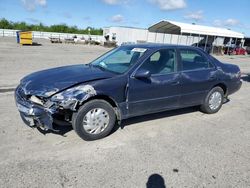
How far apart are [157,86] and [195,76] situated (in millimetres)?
1084

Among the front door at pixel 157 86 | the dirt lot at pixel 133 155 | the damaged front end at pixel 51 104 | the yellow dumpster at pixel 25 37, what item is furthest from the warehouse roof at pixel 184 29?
the damaged front end at pixel 51 104

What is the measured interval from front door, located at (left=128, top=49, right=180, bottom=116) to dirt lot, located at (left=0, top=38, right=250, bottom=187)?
0.43 m

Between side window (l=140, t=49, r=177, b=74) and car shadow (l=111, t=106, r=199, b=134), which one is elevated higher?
side window (l=140, t=49, r=177, b=74)

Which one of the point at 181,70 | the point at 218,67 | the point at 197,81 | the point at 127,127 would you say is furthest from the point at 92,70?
the point at 218,67

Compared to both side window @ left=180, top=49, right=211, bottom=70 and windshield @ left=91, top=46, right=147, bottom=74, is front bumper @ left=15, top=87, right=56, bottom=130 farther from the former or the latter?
side window @ left=180, top=49, right=211, bottom=70

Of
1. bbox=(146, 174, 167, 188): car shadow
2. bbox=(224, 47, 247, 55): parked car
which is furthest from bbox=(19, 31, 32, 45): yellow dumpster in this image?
bbox=(146, 174, 167, 188): car shadow

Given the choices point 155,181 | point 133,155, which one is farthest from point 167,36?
point 155,181

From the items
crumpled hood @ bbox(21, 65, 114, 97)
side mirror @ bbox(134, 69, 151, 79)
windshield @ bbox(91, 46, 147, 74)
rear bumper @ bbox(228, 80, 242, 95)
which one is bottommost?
rear bumper @ bbox(228, 80, 242, 95)

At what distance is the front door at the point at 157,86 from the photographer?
415 cm

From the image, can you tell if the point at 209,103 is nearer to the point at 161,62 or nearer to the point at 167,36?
the point at 161,62

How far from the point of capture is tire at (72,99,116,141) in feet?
11.9

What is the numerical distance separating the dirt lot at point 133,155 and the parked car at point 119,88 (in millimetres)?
331

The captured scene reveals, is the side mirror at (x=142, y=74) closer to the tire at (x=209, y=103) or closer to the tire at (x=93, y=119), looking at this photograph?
the tire at (x=93, y=119)

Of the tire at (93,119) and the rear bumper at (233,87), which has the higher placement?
the rear bumper at (233,87)
